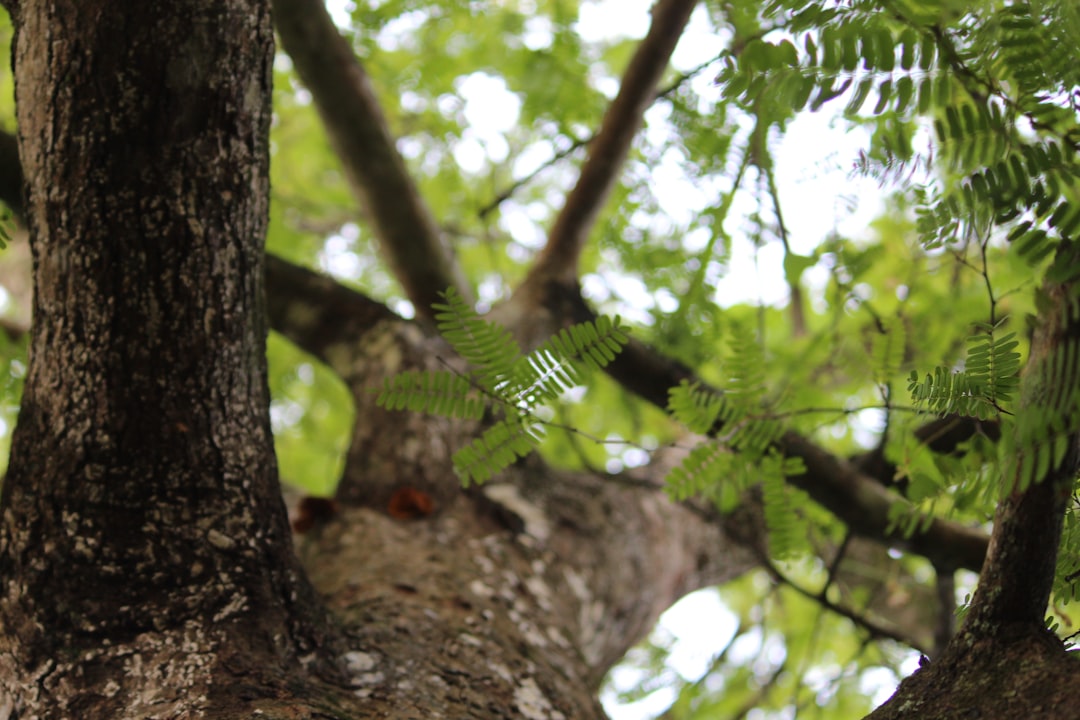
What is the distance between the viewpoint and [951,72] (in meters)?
1.17

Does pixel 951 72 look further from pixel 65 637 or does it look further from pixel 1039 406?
pixel 65 637

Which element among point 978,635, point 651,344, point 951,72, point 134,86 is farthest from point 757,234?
point 134,86

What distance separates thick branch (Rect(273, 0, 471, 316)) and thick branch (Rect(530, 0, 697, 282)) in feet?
1.29

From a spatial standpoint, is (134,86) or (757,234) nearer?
(134,86)

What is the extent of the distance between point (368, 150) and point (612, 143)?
0.83m

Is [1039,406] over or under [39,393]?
over

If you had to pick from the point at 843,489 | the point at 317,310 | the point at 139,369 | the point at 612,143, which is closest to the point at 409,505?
the point at 317,310

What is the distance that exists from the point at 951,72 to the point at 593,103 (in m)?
1.96

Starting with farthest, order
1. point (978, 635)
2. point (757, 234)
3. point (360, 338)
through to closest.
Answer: point (360, 338), point (757, 234), point (978, 635)

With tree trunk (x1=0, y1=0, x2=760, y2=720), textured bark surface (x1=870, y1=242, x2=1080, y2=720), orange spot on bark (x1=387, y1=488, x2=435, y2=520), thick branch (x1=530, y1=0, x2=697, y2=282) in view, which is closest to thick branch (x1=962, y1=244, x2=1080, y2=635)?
textured bark surface (x1=870, y1=242, x2=1080, y2=720)

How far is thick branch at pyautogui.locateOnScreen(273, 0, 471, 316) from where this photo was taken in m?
2.58

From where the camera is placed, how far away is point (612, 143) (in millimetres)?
2656

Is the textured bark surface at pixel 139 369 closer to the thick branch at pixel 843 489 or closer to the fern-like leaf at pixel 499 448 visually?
the fern-like leaf at pixel 499 448

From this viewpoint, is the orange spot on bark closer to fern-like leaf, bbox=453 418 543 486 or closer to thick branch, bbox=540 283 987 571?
thick branch, bbox=540 283 987 571
